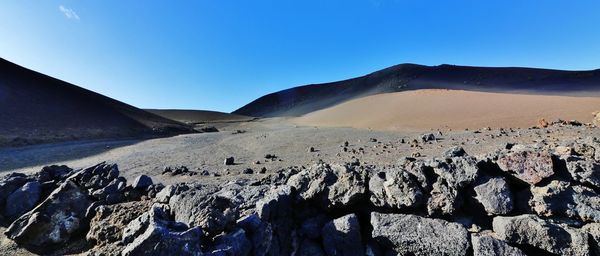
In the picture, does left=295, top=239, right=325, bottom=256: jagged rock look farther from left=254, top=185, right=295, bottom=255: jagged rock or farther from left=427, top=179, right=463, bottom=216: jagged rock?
left=427, top=179, right=463, bottom=216: jagged rock

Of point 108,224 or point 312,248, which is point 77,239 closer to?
point 108,224

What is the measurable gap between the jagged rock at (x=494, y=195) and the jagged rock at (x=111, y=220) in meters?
3.43

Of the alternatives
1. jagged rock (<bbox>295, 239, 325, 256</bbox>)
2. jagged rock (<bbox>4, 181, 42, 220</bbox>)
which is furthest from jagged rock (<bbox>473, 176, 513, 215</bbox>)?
jagged rock (<bbox>4, 181, 42, 220</bbox>)

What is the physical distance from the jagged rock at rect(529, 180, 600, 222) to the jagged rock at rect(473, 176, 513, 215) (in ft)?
0.67

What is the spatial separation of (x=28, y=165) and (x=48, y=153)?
2.48 meters

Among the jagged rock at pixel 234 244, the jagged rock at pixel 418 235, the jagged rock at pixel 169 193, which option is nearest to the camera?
the jagged rock at pixel 234 244

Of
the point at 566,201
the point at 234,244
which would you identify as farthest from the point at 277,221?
the point at 566,201

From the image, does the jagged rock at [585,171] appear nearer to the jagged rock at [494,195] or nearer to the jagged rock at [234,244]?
the jagged rock at [494,195]

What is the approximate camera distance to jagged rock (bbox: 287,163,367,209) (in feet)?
12.0

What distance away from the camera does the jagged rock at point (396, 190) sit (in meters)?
3.42

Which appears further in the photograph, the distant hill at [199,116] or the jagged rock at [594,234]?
the distant hill at [199,116]

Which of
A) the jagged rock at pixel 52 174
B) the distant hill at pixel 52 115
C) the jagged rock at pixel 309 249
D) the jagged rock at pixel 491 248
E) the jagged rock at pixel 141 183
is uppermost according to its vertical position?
the distant hill at pixel 52 115

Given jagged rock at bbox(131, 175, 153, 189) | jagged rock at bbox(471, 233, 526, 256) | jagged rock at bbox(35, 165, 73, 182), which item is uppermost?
jagged rock at bbox(35, 165, 73, 182)

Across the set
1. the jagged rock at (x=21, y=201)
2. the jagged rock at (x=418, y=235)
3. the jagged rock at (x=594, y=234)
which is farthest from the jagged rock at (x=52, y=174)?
the jagged rock at (x=594, y=234)
